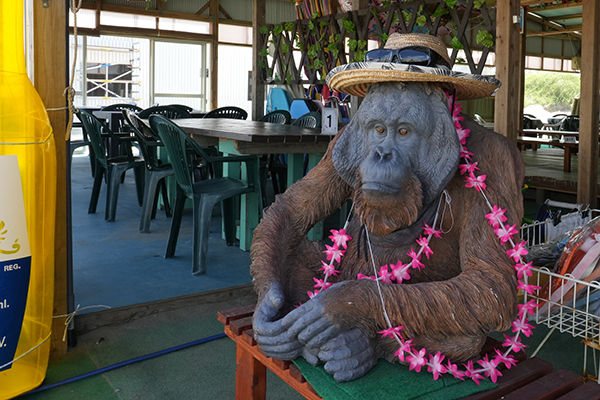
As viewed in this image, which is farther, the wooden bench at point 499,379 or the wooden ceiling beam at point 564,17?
the wooden ceiling beam at point 564,17

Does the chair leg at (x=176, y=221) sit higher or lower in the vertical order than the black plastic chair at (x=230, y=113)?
lower

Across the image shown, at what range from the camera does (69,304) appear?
7.03ft

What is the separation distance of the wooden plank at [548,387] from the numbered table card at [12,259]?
1.38m

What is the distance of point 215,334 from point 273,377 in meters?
0.44

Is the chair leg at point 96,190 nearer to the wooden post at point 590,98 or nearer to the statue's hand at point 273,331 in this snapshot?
the wooden post at point 590,98

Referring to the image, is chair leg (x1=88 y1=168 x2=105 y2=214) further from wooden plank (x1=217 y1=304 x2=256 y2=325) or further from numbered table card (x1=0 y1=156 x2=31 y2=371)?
Answer: wooden plank (x1=217 y1=304 x2=256 y2=325)

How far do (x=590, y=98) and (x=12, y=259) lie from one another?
3.58m

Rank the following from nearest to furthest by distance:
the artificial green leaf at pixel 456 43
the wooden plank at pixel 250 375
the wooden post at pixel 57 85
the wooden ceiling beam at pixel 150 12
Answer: the wooden plank at pixel 250 375, the wooden post at pixel 57 85, the artificial green leaf at pixel 456 43, the wooden ceiling beam at pixel 150 12

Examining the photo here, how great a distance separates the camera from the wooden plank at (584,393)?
1146 millimetres

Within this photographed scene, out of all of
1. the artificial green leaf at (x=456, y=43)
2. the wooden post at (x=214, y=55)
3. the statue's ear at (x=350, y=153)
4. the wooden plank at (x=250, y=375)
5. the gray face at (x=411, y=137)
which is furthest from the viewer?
the wooden post at (x=214, y=55)

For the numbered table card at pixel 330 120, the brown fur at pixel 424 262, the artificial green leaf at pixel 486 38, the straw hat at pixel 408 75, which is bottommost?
the brown fur at pixel 424 262

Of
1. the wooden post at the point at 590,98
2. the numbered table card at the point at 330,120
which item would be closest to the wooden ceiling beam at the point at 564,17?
the wooden post at the point at 590,98

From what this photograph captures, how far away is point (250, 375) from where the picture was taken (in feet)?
4.64

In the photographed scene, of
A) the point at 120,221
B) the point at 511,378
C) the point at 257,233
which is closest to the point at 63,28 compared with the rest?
the point at 257,233
